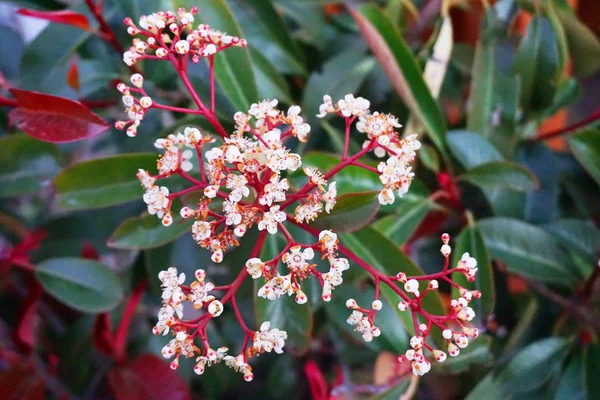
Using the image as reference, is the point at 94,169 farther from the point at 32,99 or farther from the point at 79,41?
the point at 79,41

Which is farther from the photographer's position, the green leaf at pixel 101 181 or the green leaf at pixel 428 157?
the green leaf at pixel 428 157

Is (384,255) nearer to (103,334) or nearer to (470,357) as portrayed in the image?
(470,357)

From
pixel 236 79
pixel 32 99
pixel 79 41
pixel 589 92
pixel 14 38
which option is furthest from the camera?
pixel 589 92

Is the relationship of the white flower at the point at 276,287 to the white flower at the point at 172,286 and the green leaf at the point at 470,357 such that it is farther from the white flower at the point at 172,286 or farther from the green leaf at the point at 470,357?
the green leaf at the point at 470,357

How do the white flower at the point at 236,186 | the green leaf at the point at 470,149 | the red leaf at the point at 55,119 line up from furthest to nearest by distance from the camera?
the green leaf at the point at 470,149
the red leaf at the point at 55,119
the white flower at the point at 236,186

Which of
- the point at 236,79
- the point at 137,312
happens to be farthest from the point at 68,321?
the point at 236,79

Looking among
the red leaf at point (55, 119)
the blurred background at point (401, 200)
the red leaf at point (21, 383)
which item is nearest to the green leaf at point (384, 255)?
the blurred background at point (401, 200)
